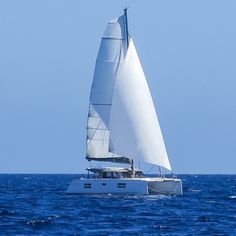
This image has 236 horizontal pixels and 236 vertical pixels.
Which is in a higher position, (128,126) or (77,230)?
(128,126)

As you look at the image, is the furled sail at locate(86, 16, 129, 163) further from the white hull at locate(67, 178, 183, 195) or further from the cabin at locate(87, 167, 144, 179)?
the white hull at locate(67, 178, 183, 195)

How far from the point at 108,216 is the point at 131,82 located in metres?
22.4

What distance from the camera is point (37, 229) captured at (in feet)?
185

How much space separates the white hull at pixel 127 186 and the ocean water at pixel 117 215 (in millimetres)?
529

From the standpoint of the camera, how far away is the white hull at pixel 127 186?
82500mm

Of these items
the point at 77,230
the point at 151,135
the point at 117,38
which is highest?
the point at 117,38

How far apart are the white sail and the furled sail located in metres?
1.31

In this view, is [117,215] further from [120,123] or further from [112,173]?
[120,123]

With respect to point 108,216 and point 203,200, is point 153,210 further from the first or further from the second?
point 203,200

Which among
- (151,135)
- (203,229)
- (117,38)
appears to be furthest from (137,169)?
(203,229)

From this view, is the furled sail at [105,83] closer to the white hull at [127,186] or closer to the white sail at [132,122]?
the white sail at [132,122]

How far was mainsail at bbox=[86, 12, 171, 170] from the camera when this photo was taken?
3386 inches

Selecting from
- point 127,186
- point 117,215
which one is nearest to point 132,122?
point 127,186

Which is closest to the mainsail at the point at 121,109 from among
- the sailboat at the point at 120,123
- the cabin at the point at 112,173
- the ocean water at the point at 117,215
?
the sailboat at the point at 120,123
